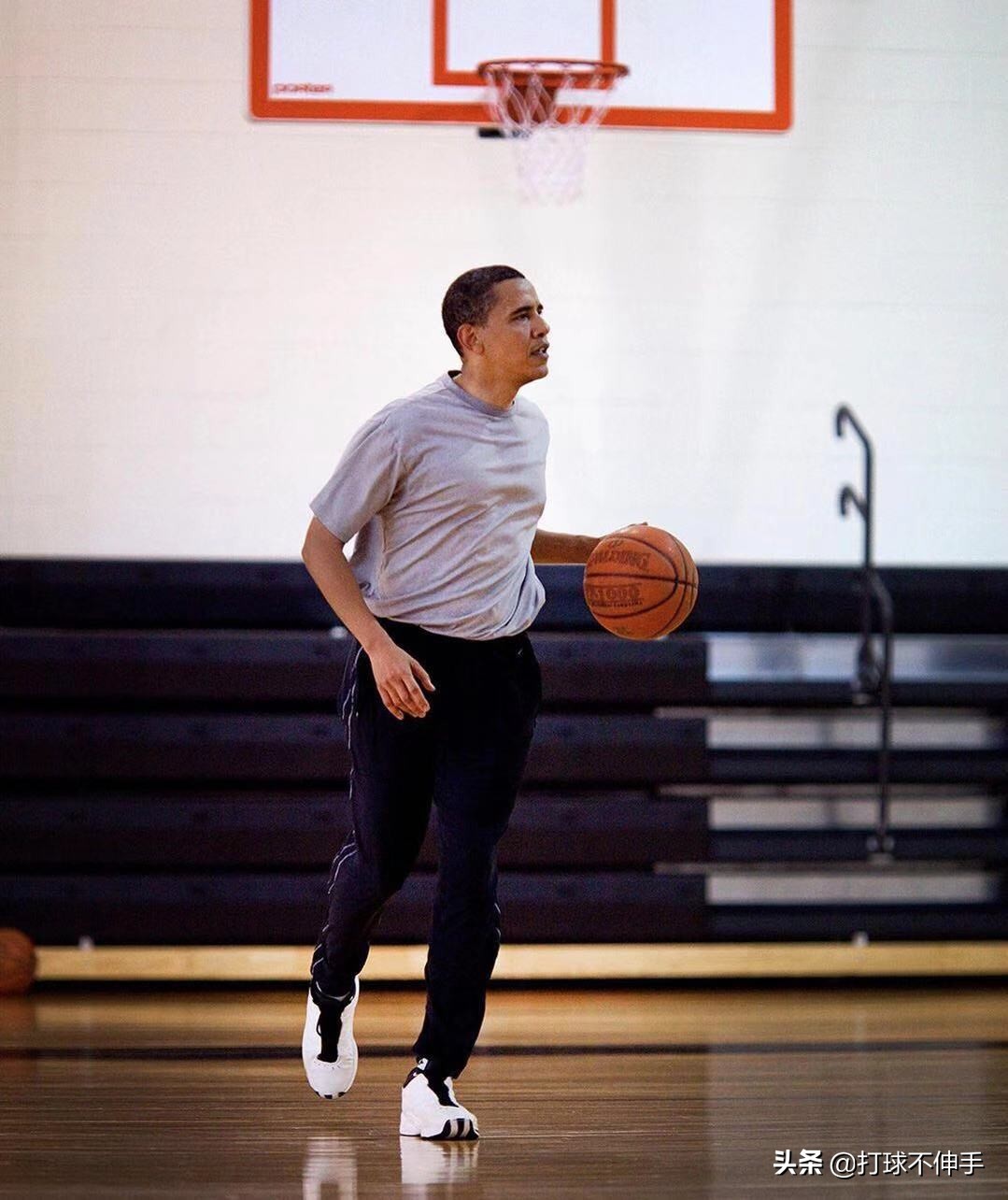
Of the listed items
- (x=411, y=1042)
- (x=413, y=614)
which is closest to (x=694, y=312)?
(x=411, y=1042)

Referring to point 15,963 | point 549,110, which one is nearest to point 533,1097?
point 15,963

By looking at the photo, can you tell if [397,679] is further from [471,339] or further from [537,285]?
[537,285]

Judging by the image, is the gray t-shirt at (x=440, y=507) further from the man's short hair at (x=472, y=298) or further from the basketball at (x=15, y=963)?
the basketball at (x=15, y=963)

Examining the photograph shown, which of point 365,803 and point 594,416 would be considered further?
point 594,416

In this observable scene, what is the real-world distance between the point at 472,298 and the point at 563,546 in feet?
1.88

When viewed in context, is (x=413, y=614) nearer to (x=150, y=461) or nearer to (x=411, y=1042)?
(x=411, y=1042)

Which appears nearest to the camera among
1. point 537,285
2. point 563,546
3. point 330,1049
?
point 330,1049

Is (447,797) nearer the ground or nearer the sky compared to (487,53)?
nearer the ground

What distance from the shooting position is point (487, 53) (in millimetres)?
5793

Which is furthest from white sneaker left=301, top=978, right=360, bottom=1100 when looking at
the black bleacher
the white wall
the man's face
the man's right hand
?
the white wall

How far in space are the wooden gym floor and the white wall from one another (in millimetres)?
1796

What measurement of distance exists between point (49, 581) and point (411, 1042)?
229 cm

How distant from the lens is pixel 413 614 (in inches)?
120

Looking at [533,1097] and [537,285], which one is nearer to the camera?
[533,1097]
